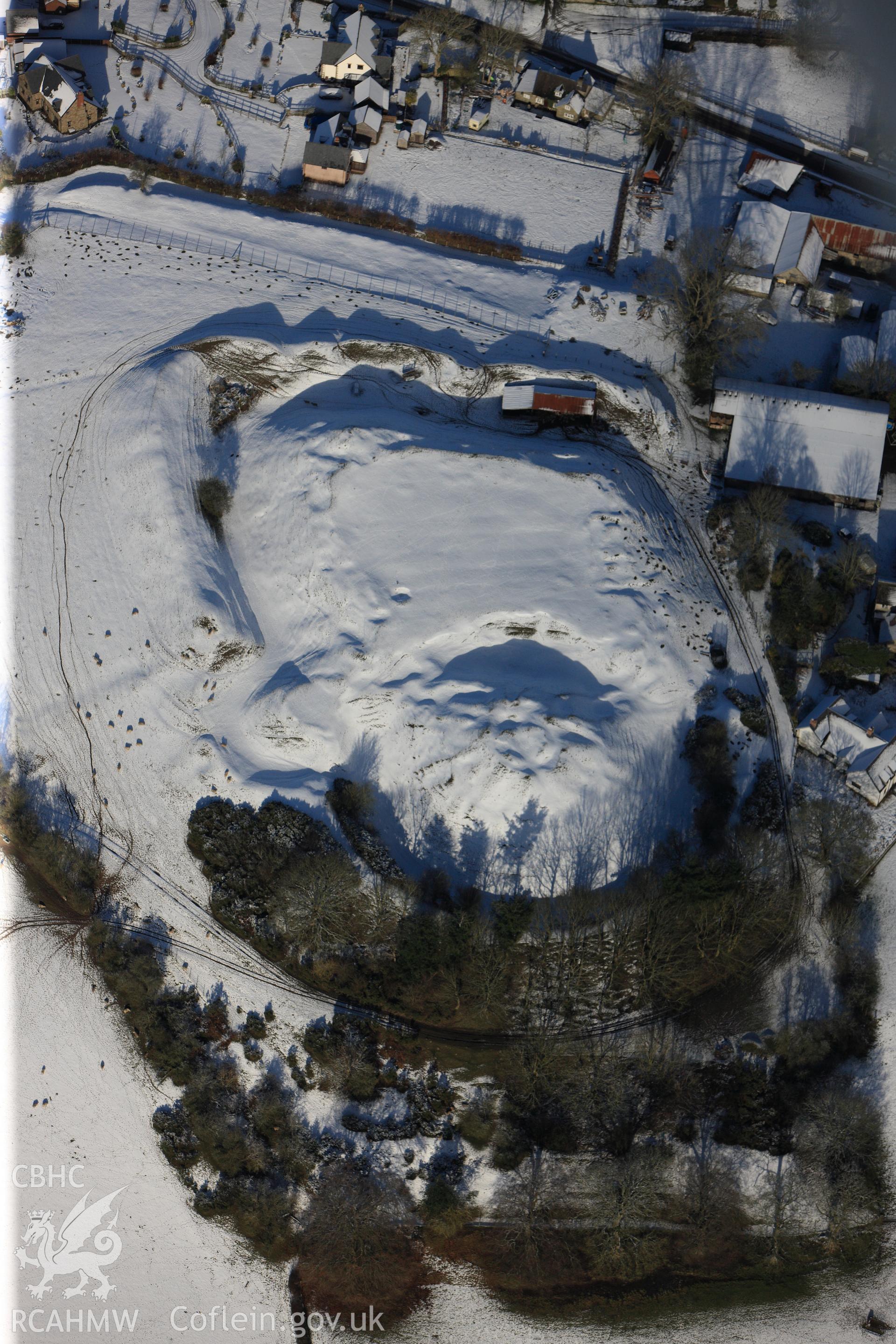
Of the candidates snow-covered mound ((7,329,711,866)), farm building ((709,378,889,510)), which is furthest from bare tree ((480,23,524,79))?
farm building ((709,378,889,510))

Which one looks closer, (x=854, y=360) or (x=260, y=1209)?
(x=260, y=1209)

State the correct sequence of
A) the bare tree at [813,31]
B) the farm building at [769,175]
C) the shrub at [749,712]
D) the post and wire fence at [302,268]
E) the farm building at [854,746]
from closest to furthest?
1. the farm building at [854,746]
2. the shrub at [749,712]
3. the post and wire fence at [302,268]
4. the farm building at [769,175]
5. the bare tree at [813,31]

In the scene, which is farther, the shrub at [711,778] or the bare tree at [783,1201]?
the shrub at [711,778]

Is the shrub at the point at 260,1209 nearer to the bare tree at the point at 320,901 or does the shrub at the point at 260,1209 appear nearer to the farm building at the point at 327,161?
the bare tree at the point at 320,901

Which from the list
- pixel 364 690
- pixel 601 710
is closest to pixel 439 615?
pixel 364 690

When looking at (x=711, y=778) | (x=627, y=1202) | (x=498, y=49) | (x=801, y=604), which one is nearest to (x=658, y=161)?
(x=498, y=49)

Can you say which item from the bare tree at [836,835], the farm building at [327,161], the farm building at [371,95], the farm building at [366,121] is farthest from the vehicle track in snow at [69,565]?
the farm building at [371,95]

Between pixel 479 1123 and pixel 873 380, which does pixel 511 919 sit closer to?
pixel 479 1123

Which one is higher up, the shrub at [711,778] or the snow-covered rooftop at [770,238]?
the snow-covered rooftop at [770,238]
